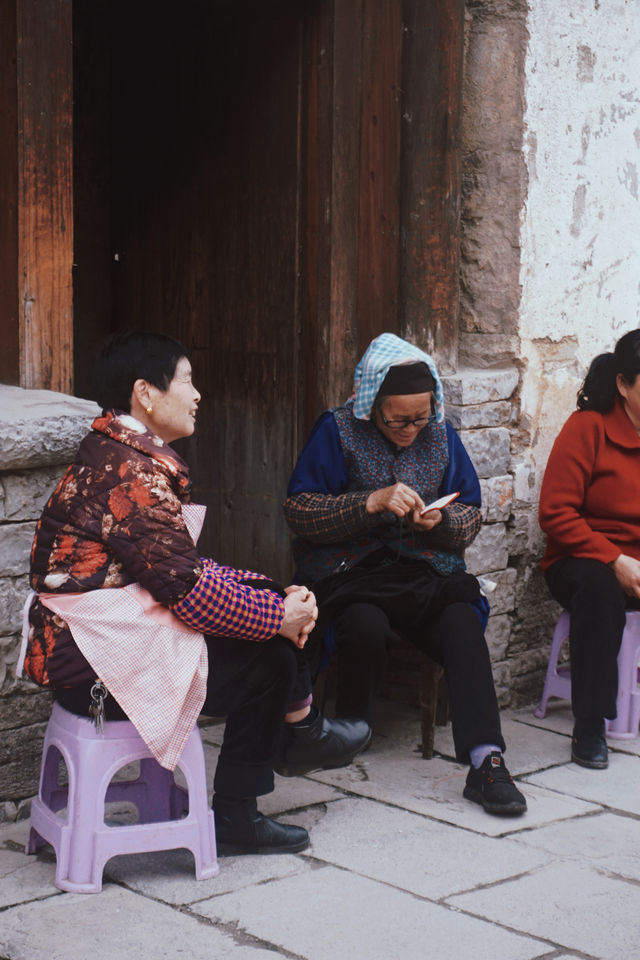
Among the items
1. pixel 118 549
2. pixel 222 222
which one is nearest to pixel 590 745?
pixel 118 549

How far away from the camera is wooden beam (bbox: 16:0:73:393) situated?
341cm

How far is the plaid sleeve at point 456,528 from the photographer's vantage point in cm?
407

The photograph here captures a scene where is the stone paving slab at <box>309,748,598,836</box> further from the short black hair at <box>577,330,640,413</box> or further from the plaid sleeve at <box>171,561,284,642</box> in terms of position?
the short black hair at <box>577,330,640,413</box>

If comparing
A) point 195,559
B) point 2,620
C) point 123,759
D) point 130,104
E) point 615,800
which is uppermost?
point 130,104

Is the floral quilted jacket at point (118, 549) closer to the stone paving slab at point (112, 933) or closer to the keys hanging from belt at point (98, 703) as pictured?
the keys hanging from belt at point (98, 703)

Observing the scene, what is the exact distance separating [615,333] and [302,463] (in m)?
1.67

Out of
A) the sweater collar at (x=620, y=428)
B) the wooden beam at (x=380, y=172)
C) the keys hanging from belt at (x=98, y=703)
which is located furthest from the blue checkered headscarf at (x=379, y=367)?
the keys hanging from belt at (x=98, y=703)

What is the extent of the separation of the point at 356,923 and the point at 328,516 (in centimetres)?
139

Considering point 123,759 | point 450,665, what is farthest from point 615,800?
point 123,759

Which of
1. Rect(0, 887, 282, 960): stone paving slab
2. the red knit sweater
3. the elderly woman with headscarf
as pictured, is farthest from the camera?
the red knit sweater

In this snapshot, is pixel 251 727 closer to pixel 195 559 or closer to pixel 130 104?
pixel 195 559

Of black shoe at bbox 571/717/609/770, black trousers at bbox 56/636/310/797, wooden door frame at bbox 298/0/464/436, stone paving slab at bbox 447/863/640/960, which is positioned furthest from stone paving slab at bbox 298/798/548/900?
wooden door frame at bbox 298/0/464/436

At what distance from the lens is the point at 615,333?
508 centimetres

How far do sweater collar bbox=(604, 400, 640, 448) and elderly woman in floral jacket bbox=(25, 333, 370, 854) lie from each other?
172 cm
